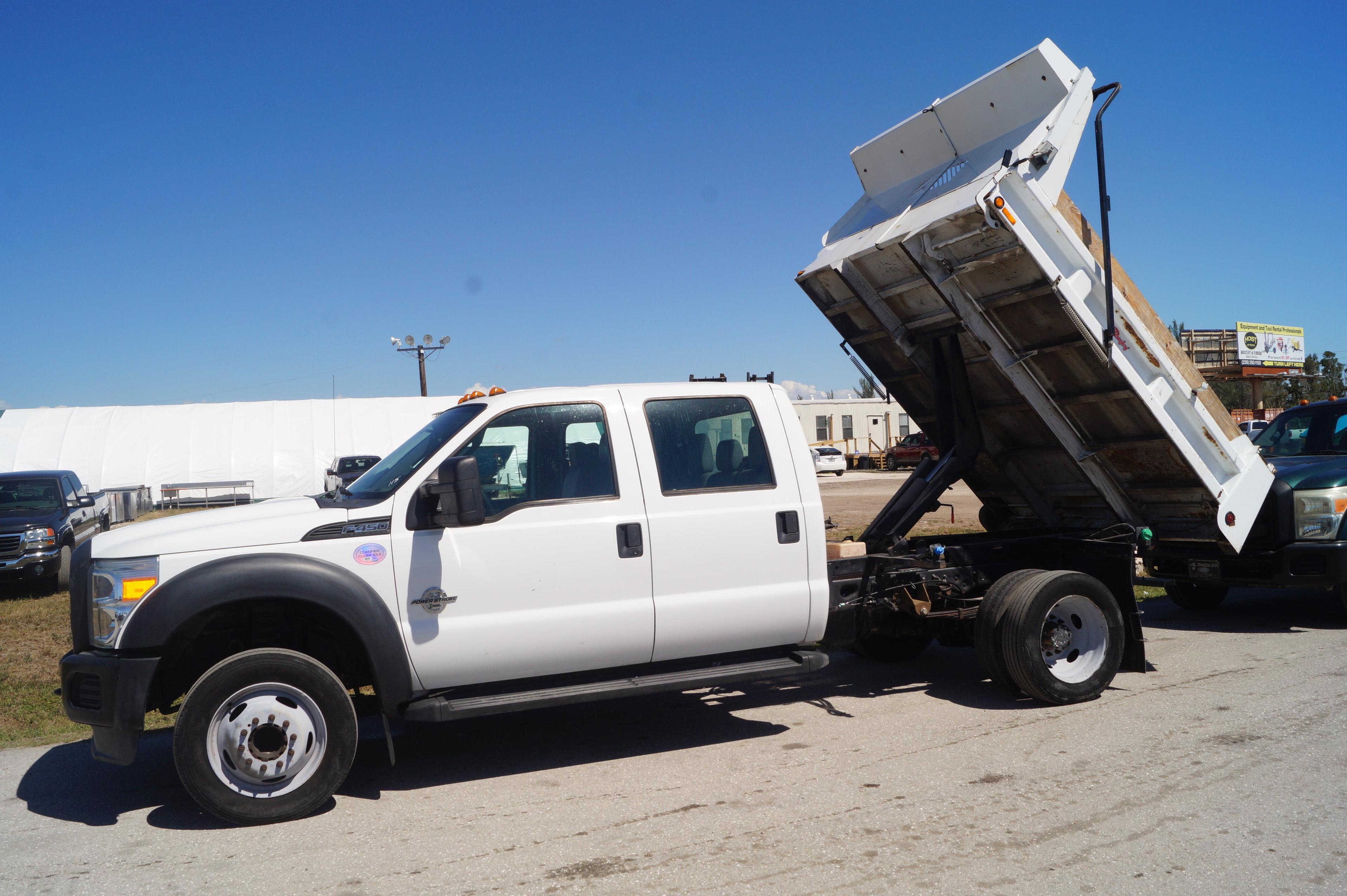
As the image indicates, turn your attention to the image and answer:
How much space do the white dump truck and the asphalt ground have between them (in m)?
0.42

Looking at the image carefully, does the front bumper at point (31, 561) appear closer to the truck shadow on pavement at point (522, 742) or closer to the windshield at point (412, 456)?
the truck shadow on pavement at point (522, 742)

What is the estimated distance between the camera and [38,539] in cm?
1260

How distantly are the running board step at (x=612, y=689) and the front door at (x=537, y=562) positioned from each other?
0.10 m

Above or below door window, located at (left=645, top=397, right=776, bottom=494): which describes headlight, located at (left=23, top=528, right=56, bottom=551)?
below

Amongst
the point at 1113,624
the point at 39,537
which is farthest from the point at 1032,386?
the point at 39,537

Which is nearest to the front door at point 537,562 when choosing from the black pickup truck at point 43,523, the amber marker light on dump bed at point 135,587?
the amber marker light on dump bed at point 135,587

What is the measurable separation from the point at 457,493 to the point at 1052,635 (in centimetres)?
409

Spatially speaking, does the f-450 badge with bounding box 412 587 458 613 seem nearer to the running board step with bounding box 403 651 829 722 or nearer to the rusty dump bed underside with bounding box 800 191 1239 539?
the running board step with bounding box 403 651 829 722

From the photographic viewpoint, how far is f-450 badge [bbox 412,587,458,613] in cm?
471

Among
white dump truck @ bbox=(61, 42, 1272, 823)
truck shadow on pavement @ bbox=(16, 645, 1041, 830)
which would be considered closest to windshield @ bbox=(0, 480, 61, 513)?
truck shadow on pavement @ bbox=(16, 645, 1041, 830)

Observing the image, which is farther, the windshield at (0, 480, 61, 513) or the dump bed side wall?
the windshield at (0, 480, 61, 513)

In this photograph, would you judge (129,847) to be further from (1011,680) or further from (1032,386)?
(1032,386)

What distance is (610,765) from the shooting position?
5.25 meters

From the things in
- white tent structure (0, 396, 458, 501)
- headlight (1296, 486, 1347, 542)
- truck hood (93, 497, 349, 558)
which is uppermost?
white tent structure (0, 396, 458, 501)
